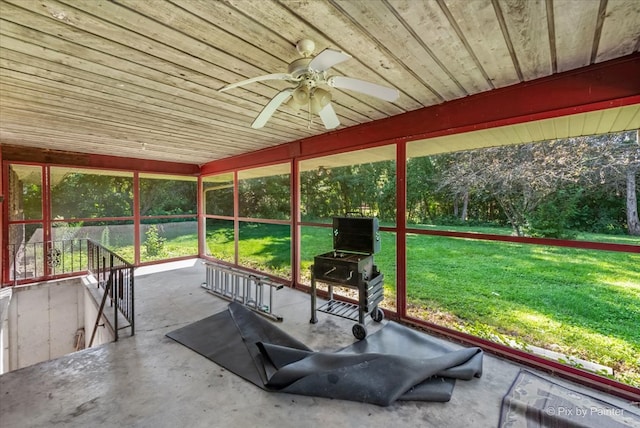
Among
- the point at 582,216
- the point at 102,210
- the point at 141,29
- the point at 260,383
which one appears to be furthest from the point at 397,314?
the point at 102,210

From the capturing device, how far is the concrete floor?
1842mm

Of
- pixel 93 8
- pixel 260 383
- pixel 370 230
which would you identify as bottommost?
pixel 260 383

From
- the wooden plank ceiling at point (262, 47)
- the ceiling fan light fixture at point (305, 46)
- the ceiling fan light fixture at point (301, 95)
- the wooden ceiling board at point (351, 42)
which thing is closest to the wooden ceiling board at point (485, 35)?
the wooden plank ceiling at point (262, 47)

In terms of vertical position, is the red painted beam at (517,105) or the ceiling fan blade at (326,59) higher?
the red painted beam at (517,105)

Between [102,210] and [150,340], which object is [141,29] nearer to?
[150,340]

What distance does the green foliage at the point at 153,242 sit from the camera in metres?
6.60

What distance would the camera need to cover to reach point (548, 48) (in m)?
1.90

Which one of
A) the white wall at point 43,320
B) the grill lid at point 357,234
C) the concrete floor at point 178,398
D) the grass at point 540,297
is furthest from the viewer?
the white wall at point 43,320

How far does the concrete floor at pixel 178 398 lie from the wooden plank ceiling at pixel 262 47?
8.45 feet

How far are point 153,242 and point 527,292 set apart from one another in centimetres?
860

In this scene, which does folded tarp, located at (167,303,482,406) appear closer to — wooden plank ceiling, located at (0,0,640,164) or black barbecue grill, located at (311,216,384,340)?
black barbecue grill, located at (311,216,384,340)

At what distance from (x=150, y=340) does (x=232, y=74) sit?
2.92 m

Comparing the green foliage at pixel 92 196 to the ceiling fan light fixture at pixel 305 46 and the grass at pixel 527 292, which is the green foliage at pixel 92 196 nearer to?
the grass at pixel 527 292

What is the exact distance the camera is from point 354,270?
3012mm
